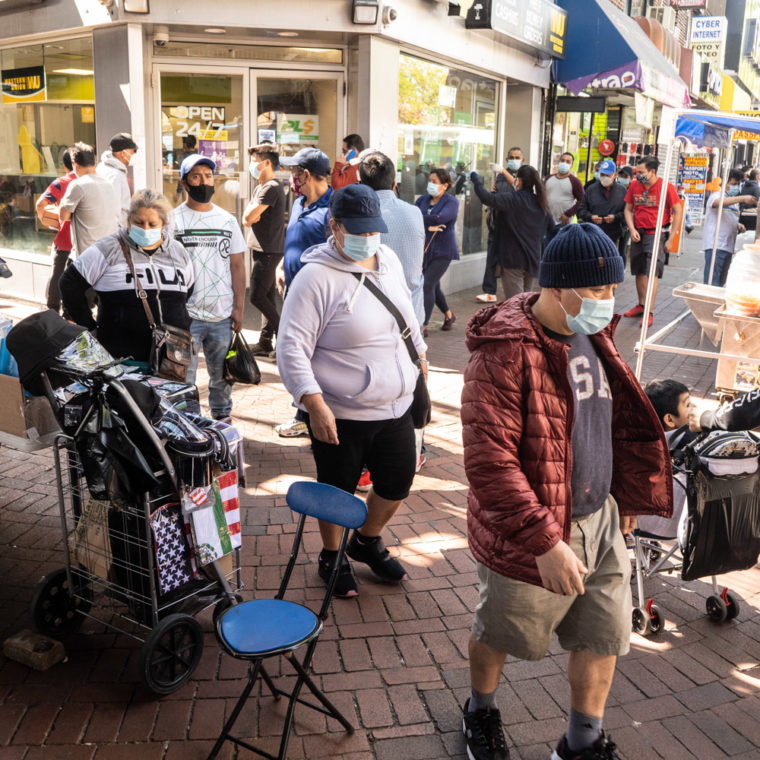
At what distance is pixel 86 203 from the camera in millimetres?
8906

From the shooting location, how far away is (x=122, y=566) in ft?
12.0

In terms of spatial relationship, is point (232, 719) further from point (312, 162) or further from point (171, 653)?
point (312, 162)

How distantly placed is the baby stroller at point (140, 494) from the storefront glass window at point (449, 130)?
909 centimetres

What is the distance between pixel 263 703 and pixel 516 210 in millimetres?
7828

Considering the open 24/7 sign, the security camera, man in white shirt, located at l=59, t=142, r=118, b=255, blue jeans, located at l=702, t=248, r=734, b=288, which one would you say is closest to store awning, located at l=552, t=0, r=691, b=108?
blue jeans, located at l=702, t=248, r=734, b=288

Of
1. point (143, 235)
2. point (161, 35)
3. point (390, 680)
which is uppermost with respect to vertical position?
point (161, 35)

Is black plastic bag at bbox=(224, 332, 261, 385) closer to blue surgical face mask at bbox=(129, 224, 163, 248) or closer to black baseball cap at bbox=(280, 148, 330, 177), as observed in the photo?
black baseball cap at bbox=(280, 148, 330, 177)

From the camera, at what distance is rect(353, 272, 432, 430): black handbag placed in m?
4.10

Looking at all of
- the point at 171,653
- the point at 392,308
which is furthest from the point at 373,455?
the point at 171,653

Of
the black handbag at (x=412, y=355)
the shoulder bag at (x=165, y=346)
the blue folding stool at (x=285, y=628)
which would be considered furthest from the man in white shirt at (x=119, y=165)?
the blue folding stool at (x=285, y=628)

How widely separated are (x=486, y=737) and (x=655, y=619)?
1.34 m

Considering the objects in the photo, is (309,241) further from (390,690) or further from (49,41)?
(49,41)

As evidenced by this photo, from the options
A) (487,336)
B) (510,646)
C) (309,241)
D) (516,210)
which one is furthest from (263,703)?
(516,210)

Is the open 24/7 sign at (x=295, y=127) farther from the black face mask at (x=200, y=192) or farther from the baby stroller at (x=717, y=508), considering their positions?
the baby stroller at (x=717, y=508)
